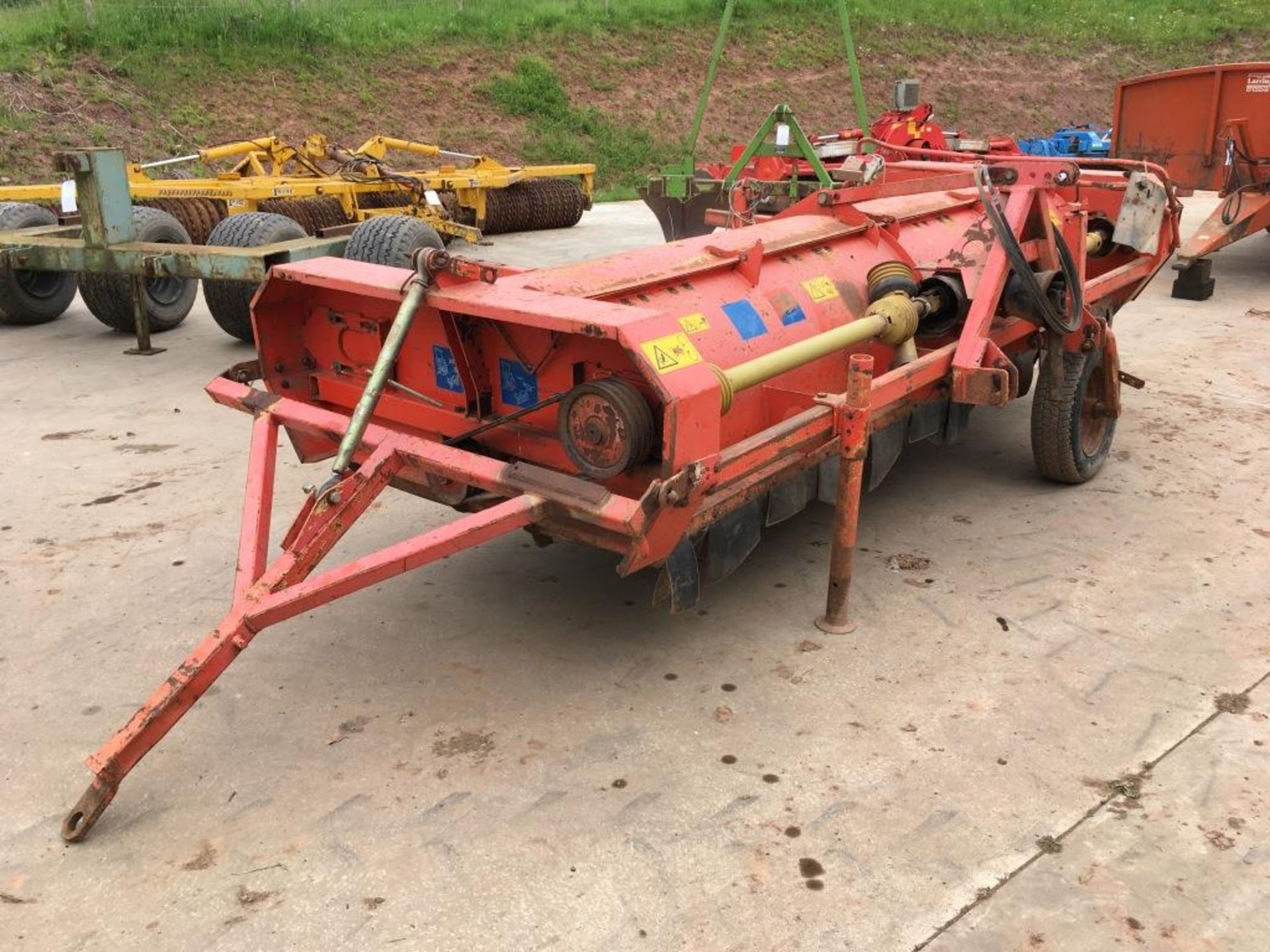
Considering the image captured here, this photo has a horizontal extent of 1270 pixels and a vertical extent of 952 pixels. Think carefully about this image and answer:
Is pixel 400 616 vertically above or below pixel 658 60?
below

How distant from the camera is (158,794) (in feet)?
8.84

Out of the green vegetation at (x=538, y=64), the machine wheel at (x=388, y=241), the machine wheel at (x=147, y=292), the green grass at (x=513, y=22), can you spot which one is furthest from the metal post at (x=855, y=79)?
the green grass at (x=513, y=22)

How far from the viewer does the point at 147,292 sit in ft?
24.2

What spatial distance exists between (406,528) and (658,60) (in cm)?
1759

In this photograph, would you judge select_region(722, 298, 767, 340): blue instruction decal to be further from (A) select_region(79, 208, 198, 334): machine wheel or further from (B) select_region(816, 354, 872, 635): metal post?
(A) select_region(79, 208, 198, 334): machine wheel

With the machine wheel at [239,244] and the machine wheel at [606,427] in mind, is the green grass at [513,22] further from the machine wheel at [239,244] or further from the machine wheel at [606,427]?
the machine wheel at [606,427]

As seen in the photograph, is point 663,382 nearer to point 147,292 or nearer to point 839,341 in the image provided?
point 839,341

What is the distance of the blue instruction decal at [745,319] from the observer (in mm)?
3436

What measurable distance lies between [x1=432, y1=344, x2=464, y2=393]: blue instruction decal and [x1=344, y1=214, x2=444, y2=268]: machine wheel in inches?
93.0

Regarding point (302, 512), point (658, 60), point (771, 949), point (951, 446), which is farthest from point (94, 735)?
point (658, 60)

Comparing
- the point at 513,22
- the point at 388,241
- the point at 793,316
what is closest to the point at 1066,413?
the point at 793,316

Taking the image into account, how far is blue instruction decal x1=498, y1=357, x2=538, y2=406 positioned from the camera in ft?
10.8

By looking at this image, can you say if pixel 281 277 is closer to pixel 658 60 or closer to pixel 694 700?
pixel 694 700

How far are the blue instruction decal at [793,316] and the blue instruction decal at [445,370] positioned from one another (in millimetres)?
1053
